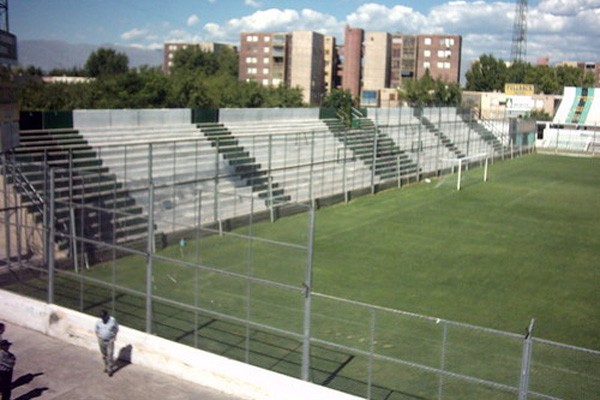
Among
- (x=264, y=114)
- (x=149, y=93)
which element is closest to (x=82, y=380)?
(x=264, y=114)

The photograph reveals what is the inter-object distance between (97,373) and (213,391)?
90.7 inches

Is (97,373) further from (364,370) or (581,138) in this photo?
(581,138)

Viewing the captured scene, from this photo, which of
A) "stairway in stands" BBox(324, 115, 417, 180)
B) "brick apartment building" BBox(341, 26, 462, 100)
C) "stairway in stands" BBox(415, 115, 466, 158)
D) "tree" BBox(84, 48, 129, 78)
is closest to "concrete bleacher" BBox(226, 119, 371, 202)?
"stairway in stands" BBox(324, 115, 417, 180)

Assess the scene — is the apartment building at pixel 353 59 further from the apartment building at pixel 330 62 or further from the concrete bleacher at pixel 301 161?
the concrete bleacher at pixel 301 161

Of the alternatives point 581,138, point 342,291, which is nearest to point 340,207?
point 342,291

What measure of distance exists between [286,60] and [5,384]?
114643mm

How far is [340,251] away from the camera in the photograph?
22109 millimetres

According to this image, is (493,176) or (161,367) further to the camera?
(493,176)

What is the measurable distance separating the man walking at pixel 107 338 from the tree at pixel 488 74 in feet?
354

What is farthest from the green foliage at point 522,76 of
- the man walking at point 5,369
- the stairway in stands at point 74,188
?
the man walking at point 5,369

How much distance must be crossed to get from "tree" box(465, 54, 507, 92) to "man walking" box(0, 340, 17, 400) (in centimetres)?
10959

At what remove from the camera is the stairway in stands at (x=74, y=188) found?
19.7m

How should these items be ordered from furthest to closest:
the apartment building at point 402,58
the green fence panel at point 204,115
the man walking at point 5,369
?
1. the apartment building at point 402,58
2. the green fence panel at point 204,115
3. the man walking at point 5,369

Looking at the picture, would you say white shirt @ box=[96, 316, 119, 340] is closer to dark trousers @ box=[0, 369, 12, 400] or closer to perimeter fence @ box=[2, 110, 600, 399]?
perimeter fence @ box=[2, 110, 600, 399]
